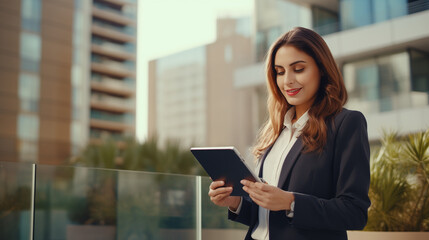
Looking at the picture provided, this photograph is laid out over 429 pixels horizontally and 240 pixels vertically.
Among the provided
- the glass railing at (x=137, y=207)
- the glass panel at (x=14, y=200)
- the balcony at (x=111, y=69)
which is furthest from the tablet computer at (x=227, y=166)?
the balcony at (x=111, y=69)

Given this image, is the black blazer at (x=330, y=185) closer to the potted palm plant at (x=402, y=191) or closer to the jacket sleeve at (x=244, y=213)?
the jacket sleeve at (x=244, y=213)

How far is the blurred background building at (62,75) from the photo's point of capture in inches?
1763

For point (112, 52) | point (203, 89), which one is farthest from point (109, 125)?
point (203, 89)

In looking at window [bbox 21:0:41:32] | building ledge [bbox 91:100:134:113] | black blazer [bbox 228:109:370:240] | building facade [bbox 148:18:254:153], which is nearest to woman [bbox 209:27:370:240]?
black blazer [bbox 228:109:370:240]

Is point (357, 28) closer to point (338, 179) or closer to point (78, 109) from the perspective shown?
point (338, 179)

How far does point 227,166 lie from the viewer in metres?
1.55

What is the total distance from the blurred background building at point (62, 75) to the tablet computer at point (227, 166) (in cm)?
4253

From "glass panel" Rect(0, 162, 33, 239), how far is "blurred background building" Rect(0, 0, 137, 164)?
132 ft

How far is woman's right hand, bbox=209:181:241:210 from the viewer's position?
5.32ft

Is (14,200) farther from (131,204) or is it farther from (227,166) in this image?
(227,166)

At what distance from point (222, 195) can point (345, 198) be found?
0.37 m

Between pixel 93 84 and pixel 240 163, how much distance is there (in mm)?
54010

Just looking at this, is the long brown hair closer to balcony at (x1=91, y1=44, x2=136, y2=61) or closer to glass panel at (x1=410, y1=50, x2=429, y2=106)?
glass panel at (x1=410, y1=50, x2=429, y2=106)

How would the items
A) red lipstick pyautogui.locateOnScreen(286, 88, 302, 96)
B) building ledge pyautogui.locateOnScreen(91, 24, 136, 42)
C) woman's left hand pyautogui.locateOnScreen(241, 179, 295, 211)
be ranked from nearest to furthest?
woman's left hand pyautogui.locateOnScreen(241, 179, 295, 211) < red lipstick pyautogui.locateOnScreen(286, 88, 302, 96) < building ledge pyautogui.locateOnScreen(91, 24, 136, 42)
